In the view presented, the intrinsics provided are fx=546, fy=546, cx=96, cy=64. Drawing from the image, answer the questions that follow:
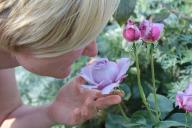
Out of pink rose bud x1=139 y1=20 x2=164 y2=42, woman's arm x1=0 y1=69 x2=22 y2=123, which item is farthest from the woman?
woman's arm x1=0 y1=69 x2=22 y2=123

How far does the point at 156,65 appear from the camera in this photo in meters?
1.51

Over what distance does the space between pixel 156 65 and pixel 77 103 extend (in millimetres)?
311

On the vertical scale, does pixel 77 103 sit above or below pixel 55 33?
below

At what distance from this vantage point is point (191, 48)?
1.49 metres

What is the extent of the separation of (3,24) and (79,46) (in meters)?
0.15

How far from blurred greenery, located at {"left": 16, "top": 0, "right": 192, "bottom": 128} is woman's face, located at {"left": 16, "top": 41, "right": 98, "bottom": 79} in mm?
188

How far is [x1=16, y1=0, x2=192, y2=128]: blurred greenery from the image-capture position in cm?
126

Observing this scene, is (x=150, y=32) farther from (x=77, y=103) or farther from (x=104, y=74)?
(x=77, y=103)

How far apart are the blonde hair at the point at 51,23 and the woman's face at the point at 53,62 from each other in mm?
27

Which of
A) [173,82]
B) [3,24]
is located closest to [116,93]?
[3,24]

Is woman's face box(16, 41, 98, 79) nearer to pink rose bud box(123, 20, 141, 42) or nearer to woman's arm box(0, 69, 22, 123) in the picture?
pink rose bud box(123, 20, 141, 42)

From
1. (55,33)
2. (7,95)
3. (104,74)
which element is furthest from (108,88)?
(7,95)

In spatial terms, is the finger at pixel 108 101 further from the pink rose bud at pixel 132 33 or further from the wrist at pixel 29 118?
the wrist at pixel 29 118

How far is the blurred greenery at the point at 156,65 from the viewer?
4.12 ft
